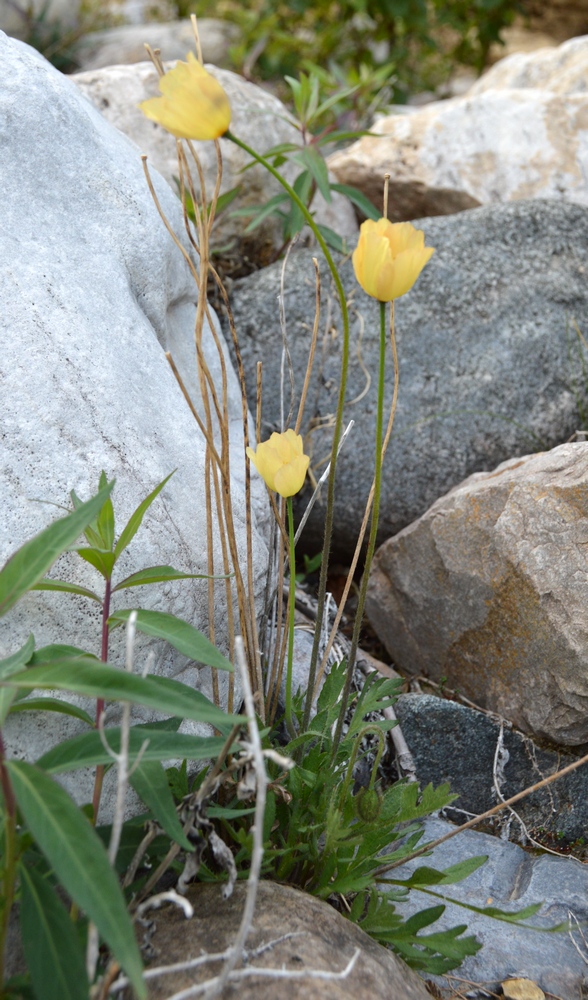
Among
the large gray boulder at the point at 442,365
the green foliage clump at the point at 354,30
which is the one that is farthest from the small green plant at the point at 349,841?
the green foliage clump at the point at 354,30

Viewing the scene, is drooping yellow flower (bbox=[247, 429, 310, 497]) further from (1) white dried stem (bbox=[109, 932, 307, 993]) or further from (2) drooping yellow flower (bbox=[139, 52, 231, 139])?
(1) white dried stem (bbox=[109, 932, 307, 993])

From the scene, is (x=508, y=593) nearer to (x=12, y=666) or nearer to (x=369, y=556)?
(x=369, y=556)

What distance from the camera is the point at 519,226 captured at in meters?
2.90

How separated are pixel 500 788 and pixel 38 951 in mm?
1349

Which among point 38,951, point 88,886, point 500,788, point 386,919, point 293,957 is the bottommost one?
point 500,788

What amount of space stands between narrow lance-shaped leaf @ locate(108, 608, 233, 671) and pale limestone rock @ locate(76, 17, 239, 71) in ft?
24.1

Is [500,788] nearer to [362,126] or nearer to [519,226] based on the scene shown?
[519,226]

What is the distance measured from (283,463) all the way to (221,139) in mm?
2136

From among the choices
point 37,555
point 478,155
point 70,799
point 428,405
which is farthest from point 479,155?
point 70,799

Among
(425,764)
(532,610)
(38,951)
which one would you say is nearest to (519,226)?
(532,610)

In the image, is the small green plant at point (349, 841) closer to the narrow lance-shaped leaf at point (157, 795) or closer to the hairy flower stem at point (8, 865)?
the narrow lance-shaped leaf at point (157, 795)

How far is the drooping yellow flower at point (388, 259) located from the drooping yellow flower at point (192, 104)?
23cm

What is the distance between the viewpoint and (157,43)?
758cm

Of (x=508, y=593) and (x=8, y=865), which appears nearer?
(x=8, y=865)
